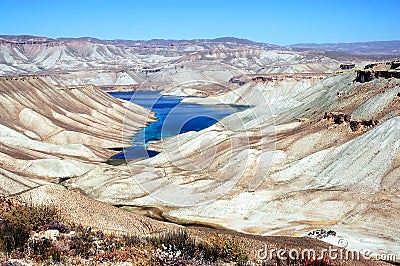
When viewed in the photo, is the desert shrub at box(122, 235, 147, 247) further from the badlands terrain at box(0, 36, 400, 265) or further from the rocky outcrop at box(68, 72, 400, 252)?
the rocky outcrop at box(68, 72, 400, 252)

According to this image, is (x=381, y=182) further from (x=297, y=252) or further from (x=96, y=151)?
(x=96, y=151)

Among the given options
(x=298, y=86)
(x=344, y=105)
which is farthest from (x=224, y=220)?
(x=298, y=86)

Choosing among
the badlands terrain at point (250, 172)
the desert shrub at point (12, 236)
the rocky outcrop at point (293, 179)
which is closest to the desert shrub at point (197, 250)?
the desert shrub at point (12, 236)

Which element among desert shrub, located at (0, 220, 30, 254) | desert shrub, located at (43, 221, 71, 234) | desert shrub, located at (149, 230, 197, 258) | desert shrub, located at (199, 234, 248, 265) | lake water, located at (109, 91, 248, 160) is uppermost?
desert shrub, located at (0, 220, 30, 254)

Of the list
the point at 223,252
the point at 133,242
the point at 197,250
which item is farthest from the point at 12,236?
the point at 223,252

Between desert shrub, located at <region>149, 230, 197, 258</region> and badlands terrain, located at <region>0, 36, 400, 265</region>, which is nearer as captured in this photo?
desert shrub, located at <region>149, 230, 197, 258</region>

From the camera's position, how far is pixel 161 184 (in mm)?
40406

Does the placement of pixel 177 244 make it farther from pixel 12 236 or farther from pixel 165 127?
pixel 165 127

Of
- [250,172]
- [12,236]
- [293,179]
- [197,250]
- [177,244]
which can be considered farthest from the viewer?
[250,172]

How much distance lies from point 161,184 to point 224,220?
9.02m

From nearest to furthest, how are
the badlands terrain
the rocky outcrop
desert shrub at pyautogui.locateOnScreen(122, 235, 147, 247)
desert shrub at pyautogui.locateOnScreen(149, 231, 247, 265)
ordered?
1. desert shrub at pyautogui.locateOnScreen(149, 231, 247, 265)
2. desert shrub at pyautogui.locateOnScreen(122, 235, 147, 247)
3. the badlands terrain
4. the rocky outcrop

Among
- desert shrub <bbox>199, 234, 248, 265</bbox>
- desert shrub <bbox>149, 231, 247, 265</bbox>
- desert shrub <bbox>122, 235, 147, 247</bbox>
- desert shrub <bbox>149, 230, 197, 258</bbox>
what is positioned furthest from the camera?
desert shrub <bbox>122, 235, 147, 247</bbox>

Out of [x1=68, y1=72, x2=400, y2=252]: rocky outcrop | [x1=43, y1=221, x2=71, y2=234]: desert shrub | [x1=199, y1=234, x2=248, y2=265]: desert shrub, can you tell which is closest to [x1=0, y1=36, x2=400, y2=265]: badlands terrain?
[x1=68, y1=72, x2=400, y2=252]: rocky outcrop

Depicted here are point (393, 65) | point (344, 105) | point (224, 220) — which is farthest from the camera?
point (393, 65)
